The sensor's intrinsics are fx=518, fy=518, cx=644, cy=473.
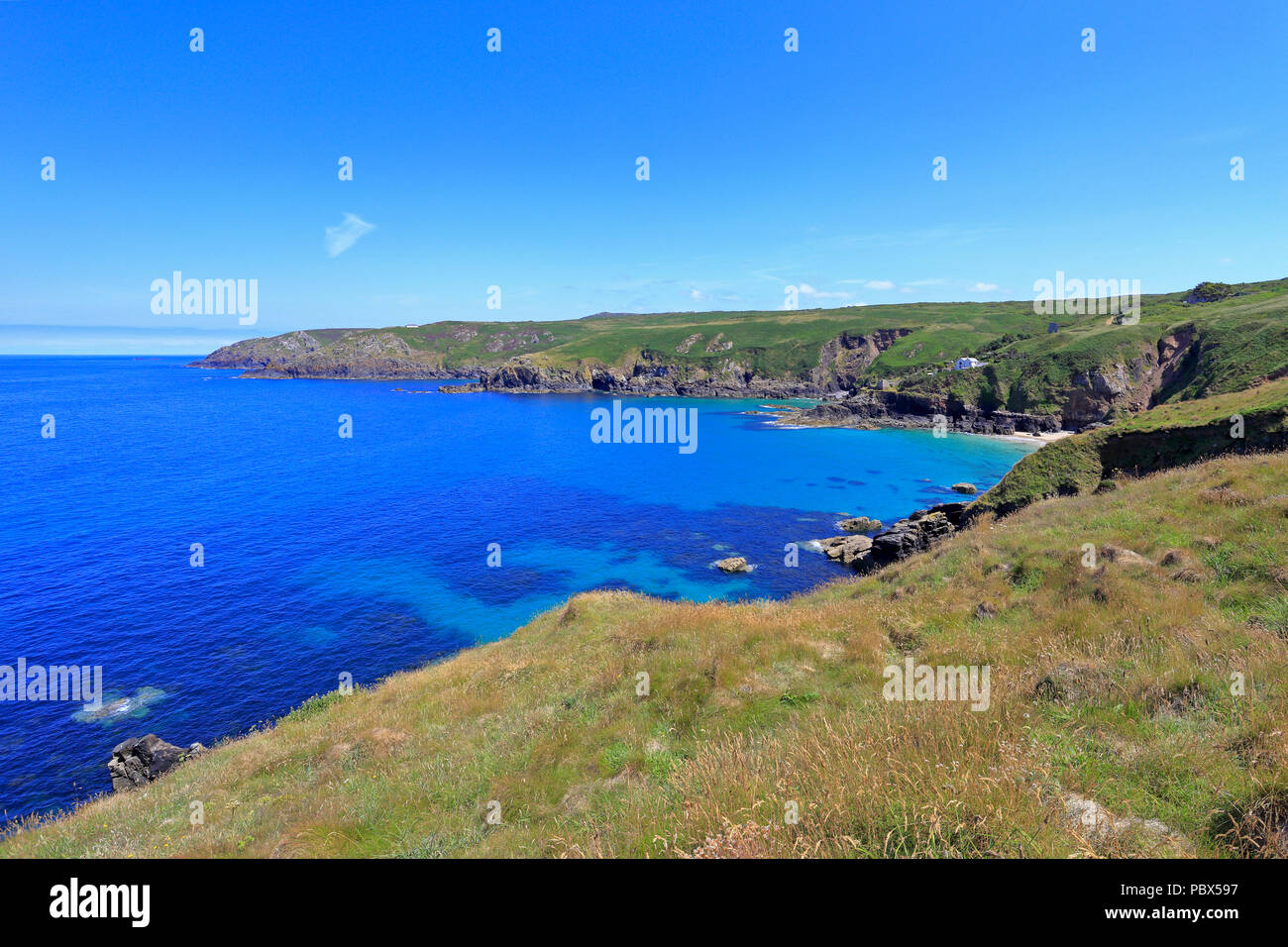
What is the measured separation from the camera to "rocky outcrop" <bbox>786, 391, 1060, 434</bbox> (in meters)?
98.2

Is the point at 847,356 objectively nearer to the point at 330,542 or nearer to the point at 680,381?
the point at 680,381

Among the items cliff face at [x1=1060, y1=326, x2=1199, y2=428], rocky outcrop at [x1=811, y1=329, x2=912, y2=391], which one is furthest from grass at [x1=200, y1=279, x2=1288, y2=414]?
rocky outcrop at [x1=811, y1=329, x2=912, y2=391]

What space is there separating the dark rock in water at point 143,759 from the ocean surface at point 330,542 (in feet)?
4.01

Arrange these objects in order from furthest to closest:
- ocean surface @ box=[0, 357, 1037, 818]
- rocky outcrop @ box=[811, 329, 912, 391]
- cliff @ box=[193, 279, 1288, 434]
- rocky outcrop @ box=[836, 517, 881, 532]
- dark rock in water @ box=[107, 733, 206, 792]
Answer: rocky outcrop @ box=[811, 329, 912, 391] < cliff @ box=[193, 279, 1288, 434] < rocky outcrop @ box=[836, 517, 881, 532] < ocean surface @ box=[0, 357, 1037, 818] < dark rock in water @ box=[107, 733, 206, 792]

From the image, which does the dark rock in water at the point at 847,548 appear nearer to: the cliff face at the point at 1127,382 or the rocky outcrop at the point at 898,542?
the rocky outcrop at the point at 898,542

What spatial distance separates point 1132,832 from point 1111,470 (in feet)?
127

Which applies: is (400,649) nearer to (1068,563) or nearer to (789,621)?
(789,621)

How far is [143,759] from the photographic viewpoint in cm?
2148

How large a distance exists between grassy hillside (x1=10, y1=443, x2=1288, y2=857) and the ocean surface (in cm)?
1236

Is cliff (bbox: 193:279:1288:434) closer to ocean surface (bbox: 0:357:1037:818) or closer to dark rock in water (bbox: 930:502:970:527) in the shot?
ocean surface (bbox: 0:357:1037:818)

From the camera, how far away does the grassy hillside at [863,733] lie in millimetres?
4438

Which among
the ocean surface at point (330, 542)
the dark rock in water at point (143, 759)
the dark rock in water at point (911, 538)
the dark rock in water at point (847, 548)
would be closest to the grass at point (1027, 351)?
the ocean surface at point (330, 542)
